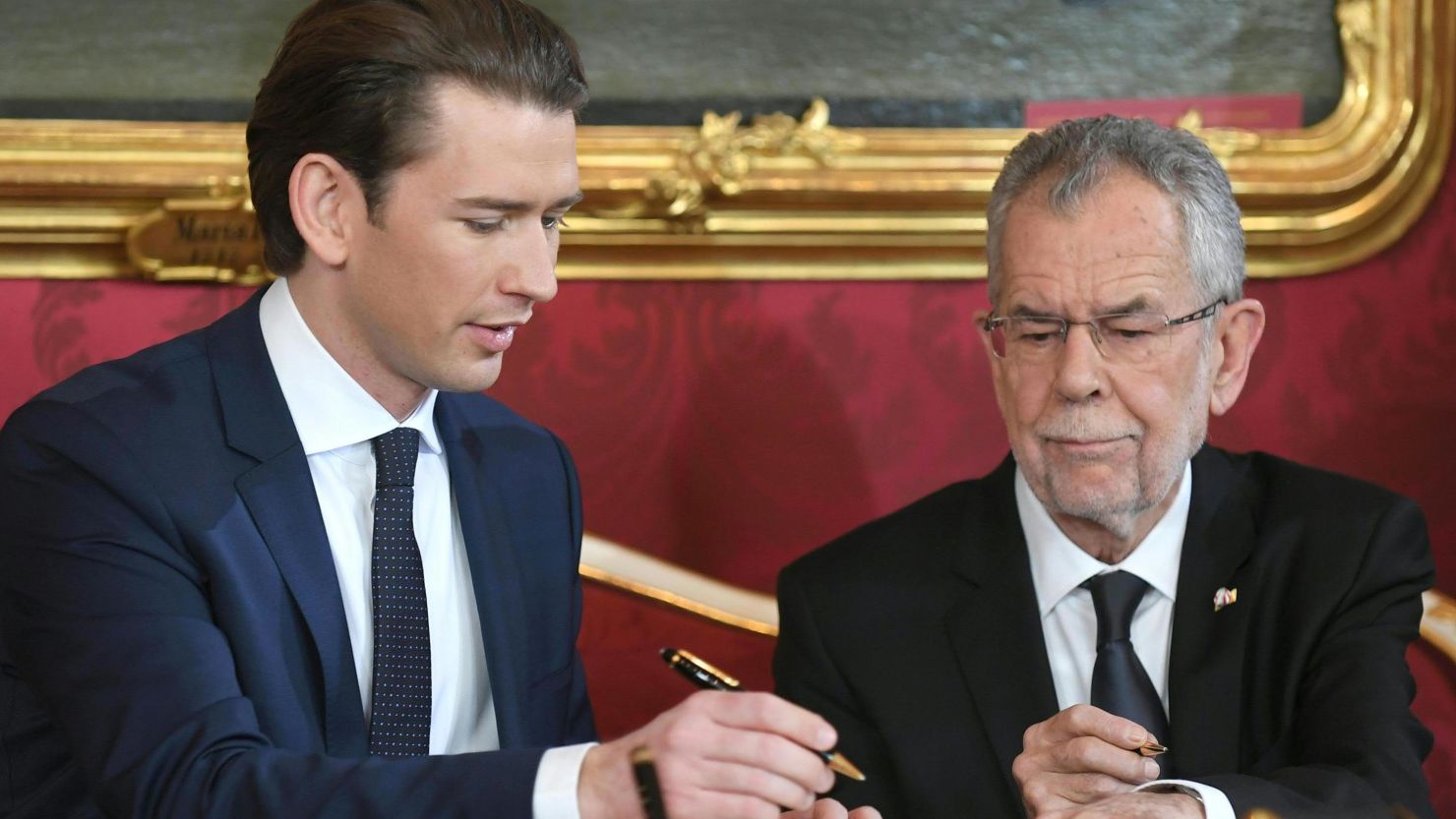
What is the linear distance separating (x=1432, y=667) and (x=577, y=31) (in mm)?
1623

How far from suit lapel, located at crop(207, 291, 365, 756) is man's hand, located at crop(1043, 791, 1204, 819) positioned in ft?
2.51

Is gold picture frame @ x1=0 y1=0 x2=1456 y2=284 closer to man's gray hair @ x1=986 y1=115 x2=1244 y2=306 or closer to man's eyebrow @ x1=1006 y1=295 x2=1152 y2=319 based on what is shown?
man's gray hair @ x1=986 y1=115 x2=1244 y2=306

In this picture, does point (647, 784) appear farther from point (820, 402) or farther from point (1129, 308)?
point (820, 402)

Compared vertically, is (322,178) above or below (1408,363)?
above

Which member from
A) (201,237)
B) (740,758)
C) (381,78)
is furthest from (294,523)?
(201,237)

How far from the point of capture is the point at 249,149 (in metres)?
1.93

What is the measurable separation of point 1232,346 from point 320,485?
1.15m

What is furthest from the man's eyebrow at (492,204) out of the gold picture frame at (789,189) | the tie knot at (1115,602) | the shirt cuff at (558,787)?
the tie knot at (1115,602)

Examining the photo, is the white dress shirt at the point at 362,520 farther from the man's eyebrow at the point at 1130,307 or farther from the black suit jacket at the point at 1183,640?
the man's eyebrow at the point at 1130,307

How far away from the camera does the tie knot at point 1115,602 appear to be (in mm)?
2004

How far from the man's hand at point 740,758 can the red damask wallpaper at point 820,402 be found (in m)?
1.12

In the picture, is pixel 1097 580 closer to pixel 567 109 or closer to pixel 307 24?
pixel 567 109

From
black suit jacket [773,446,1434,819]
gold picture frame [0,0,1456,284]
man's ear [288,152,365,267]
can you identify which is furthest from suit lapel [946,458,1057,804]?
man's ear [288,152,365,267]

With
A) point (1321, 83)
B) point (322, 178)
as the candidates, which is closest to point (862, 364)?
point (1321, 83)
